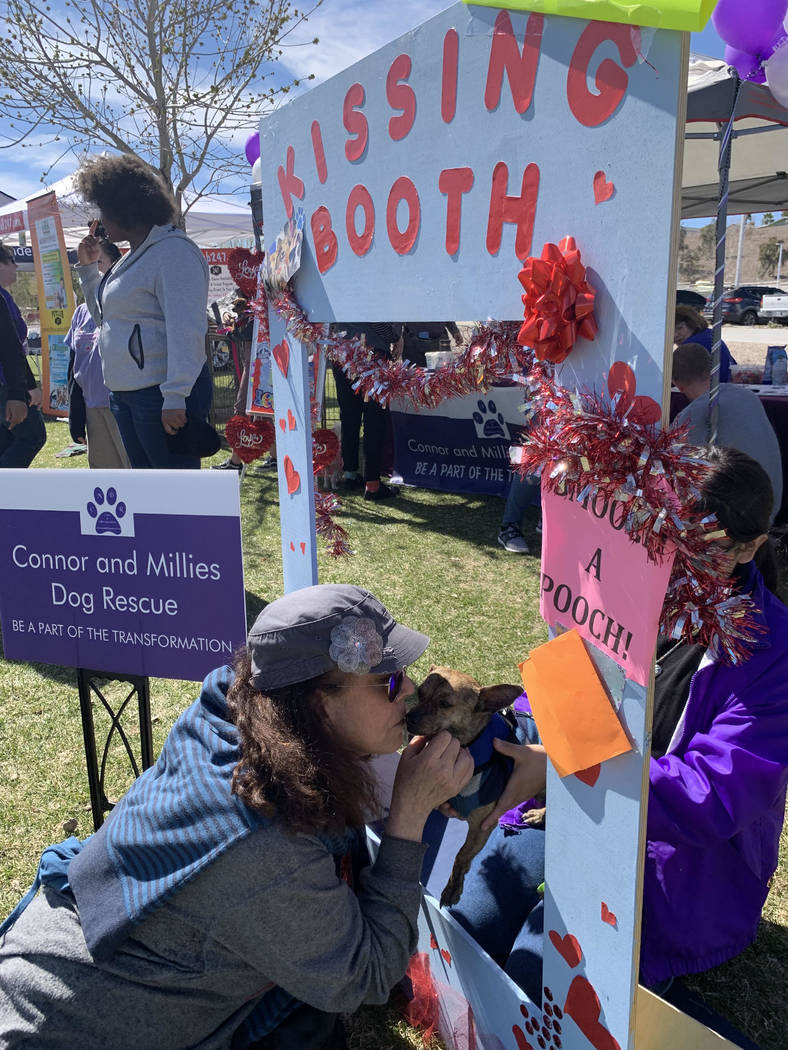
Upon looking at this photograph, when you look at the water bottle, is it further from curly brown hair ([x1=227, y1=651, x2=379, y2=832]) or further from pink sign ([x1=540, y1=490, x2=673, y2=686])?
curly brown hair ([x1=227, y1=651, x2=379, y2=832])

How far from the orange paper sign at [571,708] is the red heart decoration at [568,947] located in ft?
1.20

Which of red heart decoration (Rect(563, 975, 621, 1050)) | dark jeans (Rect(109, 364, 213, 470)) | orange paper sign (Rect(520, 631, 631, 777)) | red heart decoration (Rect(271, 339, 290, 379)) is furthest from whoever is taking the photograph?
dark jeans (Rect(109, 364, 213, 470))

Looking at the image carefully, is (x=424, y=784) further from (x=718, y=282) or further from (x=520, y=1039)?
(x=718, y=282)

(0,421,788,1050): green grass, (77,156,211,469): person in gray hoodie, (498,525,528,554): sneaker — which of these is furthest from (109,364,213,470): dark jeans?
(498,525,528,554): sneaker

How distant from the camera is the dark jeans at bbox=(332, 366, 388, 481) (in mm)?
6824

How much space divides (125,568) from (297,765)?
1.26 metres

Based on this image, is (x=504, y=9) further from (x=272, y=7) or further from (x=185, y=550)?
(x=272, y=7)

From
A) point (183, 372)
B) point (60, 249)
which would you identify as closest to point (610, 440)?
point (183, 372)

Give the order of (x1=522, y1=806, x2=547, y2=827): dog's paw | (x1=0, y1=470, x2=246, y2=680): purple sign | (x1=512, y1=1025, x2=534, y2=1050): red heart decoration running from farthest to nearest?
1. (x1=0, y1=470, x2=246, y2=680): purple sign
2. (x1=522, y1=806, x2=547, y2=827): dog's paw
3. (x1=512, y1=1025, x2=534, y2=1050): red heart decoration

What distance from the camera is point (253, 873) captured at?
134 centimetres

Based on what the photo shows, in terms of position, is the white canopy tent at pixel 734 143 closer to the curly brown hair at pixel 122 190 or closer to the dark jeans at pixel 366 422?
the curly brown hair at pixel 122 190

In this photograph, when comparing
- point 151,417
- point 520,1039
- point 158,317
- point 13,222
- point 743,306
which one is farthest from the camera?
point 743,306

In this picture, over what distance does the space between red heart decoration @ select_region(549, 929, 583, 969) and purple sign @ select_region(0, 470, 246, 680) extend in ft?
3.93

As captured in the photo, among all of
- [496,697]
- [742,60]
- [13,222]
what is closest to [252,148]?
[742,60]
